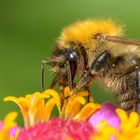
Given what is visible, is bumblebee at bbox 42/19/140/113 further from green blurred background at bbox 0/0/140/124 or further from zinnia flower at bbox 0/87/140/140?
green blurred background at bbox 0/0/140/124

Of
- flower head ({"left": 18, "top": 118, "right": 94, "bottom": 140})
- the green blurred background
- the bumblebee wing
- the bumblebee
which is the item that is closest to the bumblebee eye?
the bumblebee

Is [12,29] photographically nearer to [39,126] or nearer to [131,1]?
[131,1]

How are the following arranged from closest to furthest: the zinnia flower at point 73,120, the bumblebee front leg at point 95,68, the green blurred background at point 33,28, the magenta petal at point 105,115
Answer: the zinnia flower at point 73,120
the bumblebee front leg at point 95,68
the magenta petal at point 105,115
the green blurred background at point 33,28

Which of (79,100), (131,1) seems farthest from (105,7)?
(79,100)

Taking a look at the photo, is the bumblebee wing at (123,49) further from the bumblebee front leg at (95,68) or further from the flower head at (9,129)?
the flower head at (9,129)

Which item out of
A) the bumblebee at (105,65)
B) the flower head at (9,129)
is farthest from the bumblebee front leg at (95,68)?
the flower head at (9,129)

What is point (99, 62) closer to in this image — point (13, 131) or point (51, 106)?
point (51, 106)

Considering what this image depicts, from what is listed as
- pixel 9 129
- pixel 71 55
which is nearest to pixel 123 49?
pixel 71 55
